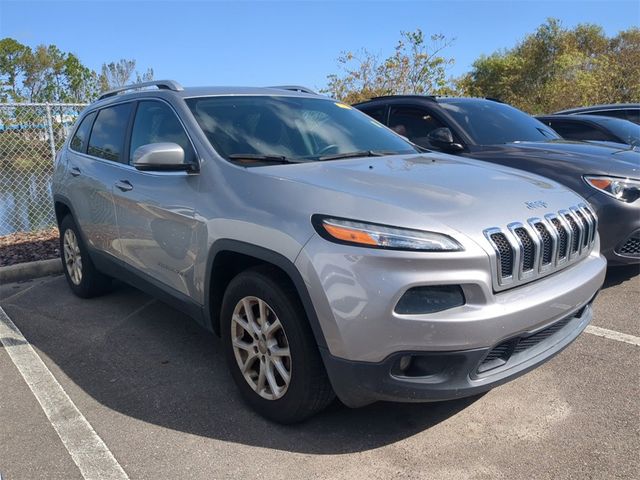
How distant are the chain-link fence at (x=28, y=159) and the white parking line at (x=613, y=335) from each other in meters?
7.58

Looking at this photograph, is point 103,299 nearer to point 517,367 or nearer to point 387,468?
point 387,468

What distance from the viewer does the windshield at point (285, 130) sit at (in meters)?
3.33

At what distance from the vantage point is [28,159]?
860 cm

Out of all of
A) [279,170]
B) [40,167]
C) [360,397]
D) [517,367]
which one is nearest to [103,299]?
[279,170]

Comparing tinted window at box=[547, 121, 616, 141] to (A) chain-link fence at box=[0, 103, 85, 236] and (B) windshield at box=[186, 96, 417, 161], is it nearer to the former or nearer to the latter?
(B) windshield at box=[186, 96, 417, 161]

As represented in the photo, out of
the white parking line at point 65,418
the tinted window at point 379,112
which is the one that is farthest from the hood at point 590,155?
the white parking line at point 65,418

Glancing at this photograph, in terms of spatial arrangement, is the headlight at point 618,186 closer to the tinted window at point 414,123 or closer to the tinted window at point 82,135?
the tinted window at point 414,123

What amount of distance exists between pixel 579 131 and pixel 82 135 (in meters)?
6.57

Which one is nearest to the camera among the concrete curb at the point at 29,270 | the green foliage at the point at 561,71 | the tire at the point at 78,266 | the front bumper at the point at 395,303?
the front bumper at the point at 395,303

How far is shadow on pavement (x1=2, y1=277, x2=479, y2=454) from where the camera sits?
110 inches

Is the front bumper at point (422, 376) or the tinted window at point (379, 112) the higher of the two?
the tinted window at point (379, 112)

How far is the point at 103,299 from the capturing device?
5.17 m

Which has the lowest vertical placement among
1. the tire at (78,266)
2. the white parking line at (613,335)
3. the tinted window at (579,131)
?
the white parking line at (613,335)

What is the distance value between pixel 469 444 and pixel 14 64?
4588cm
